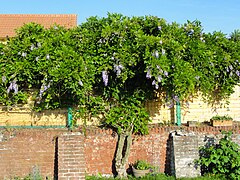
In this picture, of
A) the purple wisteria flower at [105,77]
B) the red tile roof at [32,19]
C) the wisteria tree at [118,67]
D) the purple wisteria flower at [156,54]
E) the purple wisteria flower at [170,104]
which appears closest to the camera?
the purple wisteria flower at [156,54]

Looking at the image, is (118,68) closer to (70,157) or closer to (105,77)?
(105,77)

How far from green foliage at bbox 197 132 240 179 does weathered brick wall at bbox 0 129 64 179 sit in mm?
3647

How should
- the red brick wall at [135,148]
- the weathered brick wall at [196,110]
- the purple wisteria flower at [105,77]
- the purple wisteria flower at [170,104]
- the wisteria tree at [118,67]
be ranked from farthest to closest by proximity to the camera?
the weathered brick wall at [196,110] < the purple wisteria flower at [170,104] < the red brick wall at [135,148] < the purple wisteria flower at [105,77] < the wisteria tree at [118,67]

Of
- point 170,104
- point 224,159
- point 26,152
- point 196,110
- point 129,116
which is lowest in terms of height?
point 224,159

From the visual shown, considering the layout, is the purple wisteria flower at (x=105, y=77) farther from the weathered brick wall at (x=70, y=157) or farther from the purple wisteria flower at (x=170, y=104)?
the purple wisteria flower at (x=170, y=104)

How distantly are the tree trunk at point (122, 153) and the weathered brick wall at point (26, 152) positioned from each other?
1565 millimetres

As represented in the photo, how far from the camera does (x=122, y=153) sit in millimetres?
8531

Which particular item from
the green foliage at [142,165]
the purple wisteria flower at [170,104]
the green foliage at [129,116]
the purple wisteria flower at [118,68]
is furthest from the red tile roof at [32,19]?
the green foliage at [142,165]

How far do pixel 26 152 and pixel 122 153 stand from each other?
2.38 m

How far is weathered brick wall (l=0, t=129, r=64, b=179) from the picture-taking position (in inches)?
316

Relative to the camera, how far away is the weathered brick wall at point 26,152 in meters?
8.02

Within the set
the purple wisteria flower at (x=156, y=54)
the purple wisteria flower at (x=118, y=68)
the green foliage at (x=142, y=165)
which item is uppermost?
the purple wisteria flower at (x=156, y=54)

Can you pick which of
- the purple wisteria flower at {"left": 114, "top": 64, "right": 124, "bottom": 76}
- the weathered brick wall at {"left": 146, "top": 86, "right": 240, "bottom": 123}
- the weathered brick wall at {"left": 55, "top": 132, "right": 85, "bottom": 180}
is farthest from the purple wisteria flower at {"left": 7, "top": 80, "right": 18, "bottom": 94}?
the weathered brick wall at {"left": 146, "top": 86, "right": 240, "bottom": 123}

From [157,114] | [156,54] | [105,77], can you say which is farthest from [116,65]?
[157,114]
